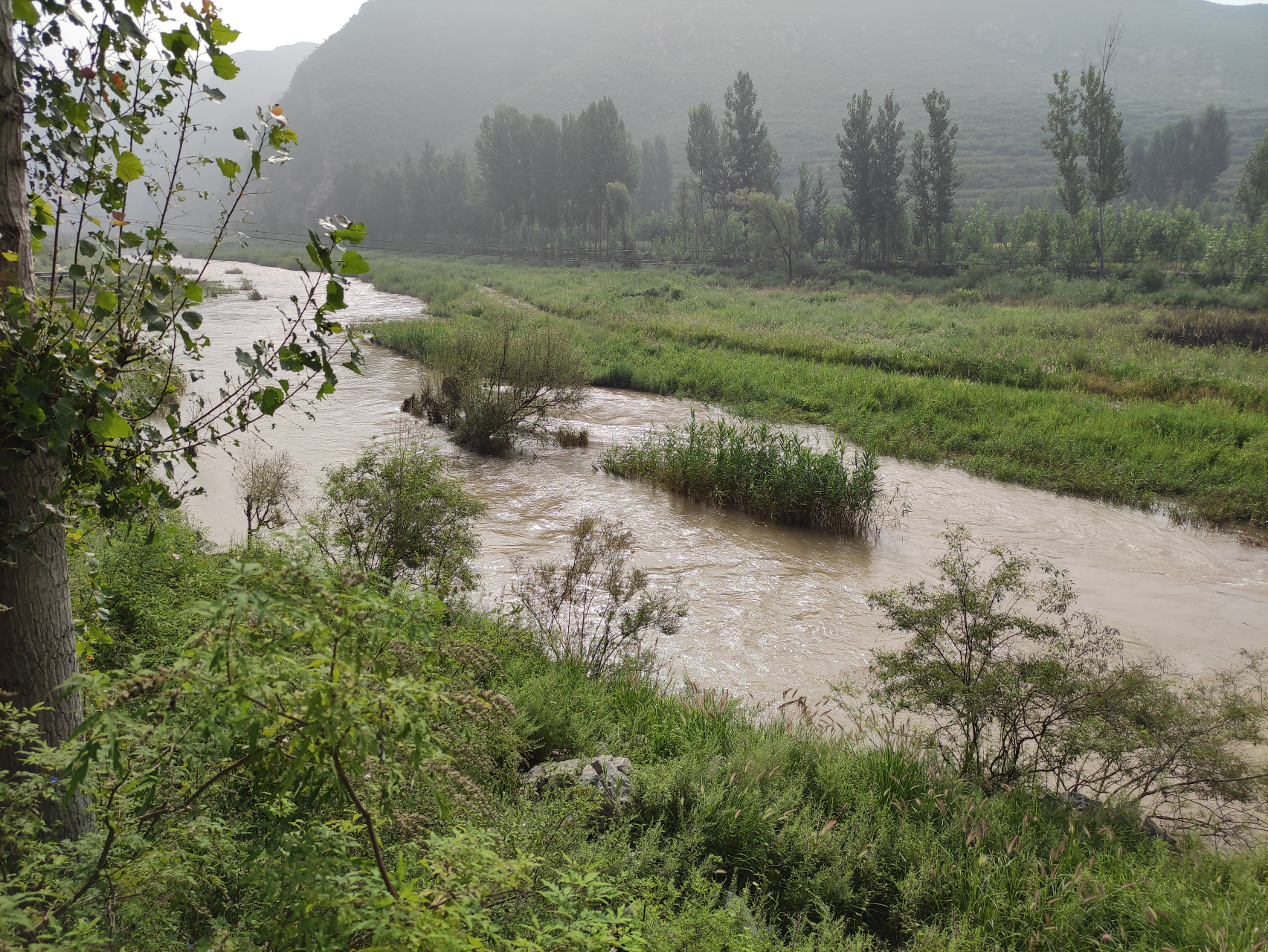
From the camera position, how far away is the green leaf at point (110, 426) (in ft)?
6.45

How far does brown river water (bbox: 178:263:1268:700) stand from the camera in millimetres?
8266

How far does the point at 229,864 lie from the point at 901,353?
2234 centimetres

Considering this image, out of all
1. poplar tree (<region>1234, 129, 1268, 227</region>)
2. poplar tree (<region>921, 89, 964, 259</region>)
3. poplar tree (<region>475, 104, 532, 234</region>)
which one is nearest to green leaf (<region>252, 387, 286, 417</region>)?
poplar tree (<region>1234, 129, 1268, 227</region>)

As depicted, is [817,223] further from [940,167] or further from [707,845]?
[707,845]

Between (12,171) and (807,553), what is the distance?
33.4 ft

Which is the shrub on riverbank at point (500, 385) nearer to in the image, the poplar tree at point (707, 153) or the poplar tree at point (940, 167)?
the poplar tree at point (940, 167)

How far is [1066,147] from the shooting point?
4334cm

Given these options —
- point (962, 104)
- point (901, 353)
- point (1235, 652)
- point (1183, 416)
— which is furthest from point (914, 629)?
point (962, 104)

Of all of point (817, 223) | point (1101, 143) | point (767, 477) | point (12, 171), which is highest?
point (1101, 143)

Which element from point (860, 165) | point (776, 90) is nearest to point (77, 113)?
point (860, 165)

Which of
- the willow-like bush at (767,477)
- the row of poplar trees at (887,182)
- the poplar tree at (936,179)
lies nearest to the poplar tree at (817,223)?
the row of poplar trees at (887,182)

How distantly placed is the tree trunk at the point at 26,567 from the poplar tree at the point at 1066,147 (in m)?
51.2

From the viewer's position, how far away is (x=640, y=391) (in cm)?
2144

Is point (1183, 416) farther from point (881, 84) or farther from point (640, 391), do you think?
point (881, 84)
